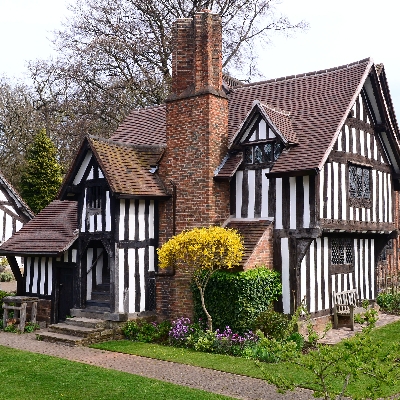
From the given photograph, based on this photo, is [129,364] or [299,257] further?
[299,257]

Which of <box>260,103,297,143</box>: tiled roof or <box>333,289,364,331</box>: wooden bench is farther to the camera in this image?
<box>333,289,364,331</box>: wooden bench

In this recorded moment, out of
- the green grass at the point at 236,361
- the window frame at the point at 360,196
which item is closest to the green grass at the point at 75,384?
the green grass at the point at 236,361

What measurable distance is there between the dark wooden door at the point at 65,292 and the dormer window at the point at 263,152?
6.14m

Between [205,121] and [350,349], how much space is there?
9352mm

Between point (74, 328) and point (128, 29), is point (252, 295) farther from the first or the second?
point (128, 29)

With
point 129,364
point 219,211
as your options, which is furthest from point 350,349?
point 219,211

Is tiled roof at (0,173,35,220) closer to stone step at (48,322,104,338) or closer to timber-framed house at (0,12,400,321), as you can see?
timber-framed house at (0,12,400,321)

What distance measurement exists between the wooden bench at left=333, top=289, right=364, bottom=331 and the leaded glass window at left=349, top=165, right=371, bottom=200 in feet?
9.20

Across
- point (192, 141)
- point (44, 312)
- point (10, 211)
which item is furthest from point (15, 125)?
point (192, 141)

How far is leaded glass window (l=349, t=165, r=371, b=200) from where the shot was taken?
1490 cm

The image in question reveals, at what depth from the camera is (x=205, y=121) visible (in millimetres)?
14289

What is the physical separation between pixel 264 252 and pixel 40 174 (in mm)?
20344

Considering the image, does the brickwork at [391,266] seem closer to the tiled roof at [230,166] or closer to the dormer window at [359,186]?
the dormer window at [359,186]

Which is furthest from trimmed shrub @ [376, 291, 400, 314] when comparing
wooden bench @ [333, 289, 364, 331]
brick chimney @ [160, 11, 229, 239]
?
brick chimney @ [160, 11, 229, 239]
